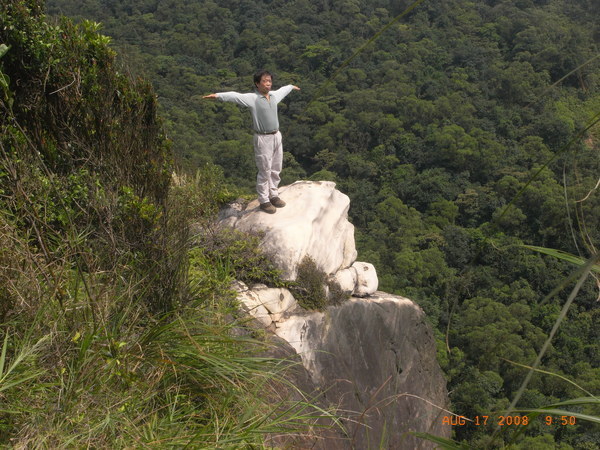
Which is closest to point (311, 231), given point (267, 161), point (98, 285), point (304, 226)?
point (304, 226)

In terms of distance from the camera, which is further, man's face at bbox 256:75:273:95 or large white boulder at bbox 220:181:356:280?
large white boulder at bbox 220:181:356:280

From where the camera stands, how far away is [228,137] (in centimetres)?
2817

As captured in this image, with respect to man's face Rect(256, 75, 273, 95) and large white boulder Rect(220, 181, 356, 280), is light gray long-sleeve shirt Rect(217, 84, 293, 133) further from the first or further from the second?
large white boulder Rect(220, 181, 356, 280)

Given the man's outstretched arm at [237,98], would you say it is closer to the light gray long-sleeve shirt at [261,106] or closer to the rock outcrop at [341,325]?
the light gray long-sleeve shirt at [261,106]

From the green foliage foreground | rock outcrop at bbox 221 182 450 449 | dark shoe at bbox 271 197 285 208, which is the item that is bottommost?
rock outcrop at bbox 221 182 450 449

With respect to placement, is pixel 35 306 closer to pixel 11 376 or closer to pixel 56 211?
pixel 11 376

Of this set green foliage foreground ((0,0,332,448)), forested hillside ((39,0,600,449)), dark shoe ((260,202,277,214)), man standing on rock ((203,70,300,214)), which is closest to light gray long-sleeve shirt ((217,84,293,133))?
man standing on rock ((203,70,300,214))

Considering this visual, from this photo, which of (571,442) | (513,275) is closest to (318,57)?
(513,275)

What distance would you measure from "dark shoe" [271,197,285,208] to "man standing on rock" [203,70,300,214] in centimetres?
4

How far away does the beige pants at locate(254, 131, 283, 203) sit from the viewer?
555cm

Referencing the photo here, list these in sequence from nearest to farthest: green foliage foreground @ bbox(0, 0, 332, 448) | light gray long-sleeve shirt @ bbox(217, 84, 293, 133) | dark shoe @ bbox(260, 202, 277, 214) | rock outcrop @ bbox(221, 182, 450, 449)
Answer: green foliage foreground @ bbox(0, 0, 332, 448) < rock outcrop @ bbox(221, 182, 450, 449) < light gray long-sleeve shirt @ bbox(217, 84, 293, 133) < dark shoe @ bbox(260, 202, 277, 214)

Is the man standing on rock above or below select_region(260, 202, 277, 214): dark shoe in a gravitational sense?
above

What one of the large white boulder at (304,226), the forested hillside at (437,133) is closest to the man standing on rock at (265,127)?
the large white boulder at (304,226)

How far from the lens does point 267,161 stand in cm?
563
